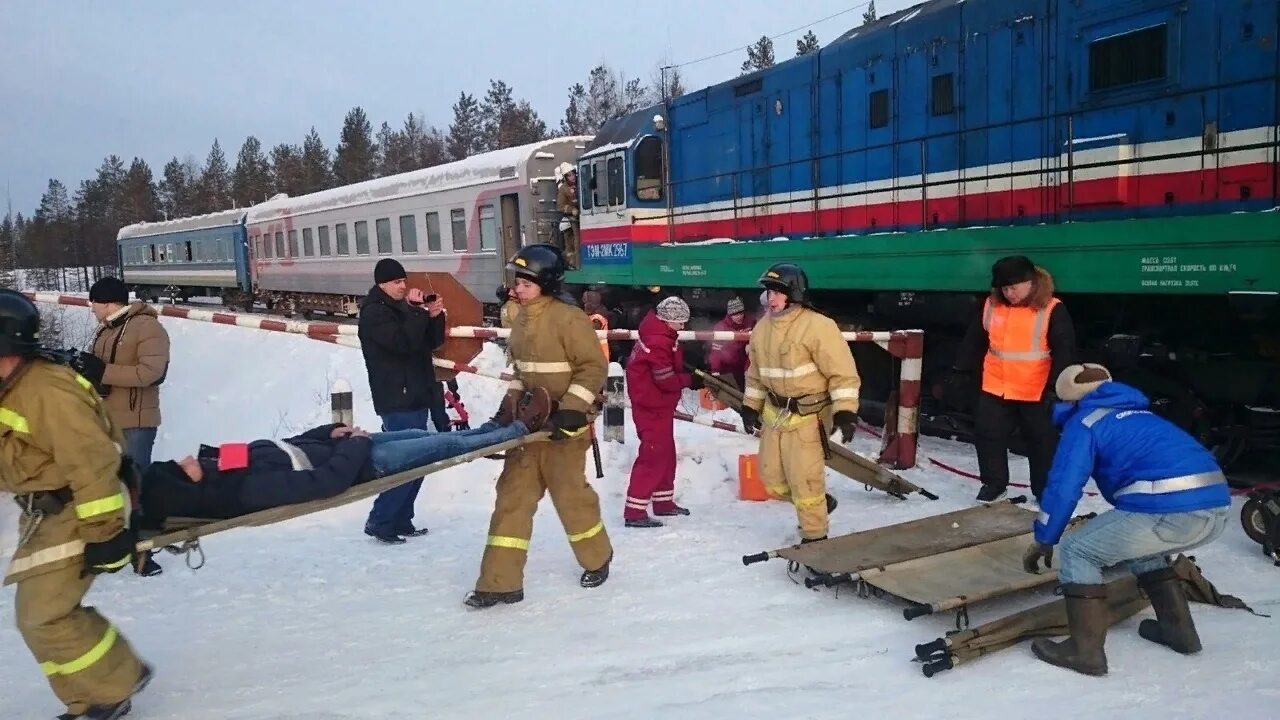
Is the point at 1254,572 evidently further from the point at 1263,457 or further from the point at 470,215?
the point at 470,215

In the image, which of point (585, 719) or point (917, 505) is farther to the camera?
point (917, 505)

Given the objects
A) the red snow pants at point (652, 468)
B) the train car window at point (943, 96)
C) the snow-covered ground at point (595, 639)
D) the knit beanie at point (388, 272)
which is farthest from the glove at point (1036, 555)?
the train car window at point (943, 96)

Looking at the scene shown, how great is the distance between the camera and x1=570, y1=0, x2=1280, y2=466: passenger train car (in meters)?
6.29

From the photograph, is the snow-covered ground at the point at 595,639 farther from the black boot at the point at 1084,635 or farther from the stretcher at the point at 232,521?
the stretcher at the point at 232,521

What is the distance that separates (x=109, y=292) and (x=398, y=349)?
1.78m

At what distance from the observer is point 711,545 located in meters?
5.46

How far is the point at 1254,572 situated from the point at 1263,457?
284 cm

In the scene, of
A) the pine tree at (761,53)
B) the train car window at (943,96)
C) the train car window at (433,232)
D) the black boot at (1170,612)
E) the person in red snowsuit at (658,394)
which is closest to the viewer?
the black boot at (1170,612)

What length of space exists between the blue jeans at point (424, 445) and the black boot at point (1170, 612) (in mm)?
2852

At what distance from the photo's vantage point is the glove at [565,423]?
4531 mm

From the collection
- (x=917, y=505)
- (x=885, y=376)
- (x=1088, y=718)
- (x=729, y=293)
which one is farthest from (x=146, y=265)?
(x=1088, y=718)

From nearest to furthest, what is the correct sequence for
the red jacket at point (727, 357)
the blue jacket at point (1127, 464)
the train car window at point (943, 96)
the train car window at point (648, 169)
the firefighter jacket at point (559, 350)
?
1. the blue jacket at point (1127, 464)
2. the firefighter jacket at point (559, 350)
3. the train car window at point (943, 96)
4. the red jacket at point (727, 357)
5. the train car window at point (648, 169)

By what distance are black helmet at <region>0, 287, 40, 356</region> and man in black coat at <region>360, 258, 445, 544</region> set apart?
7.75 feet

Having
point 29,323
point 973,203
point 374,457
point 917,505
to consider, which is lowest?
point 917,505
